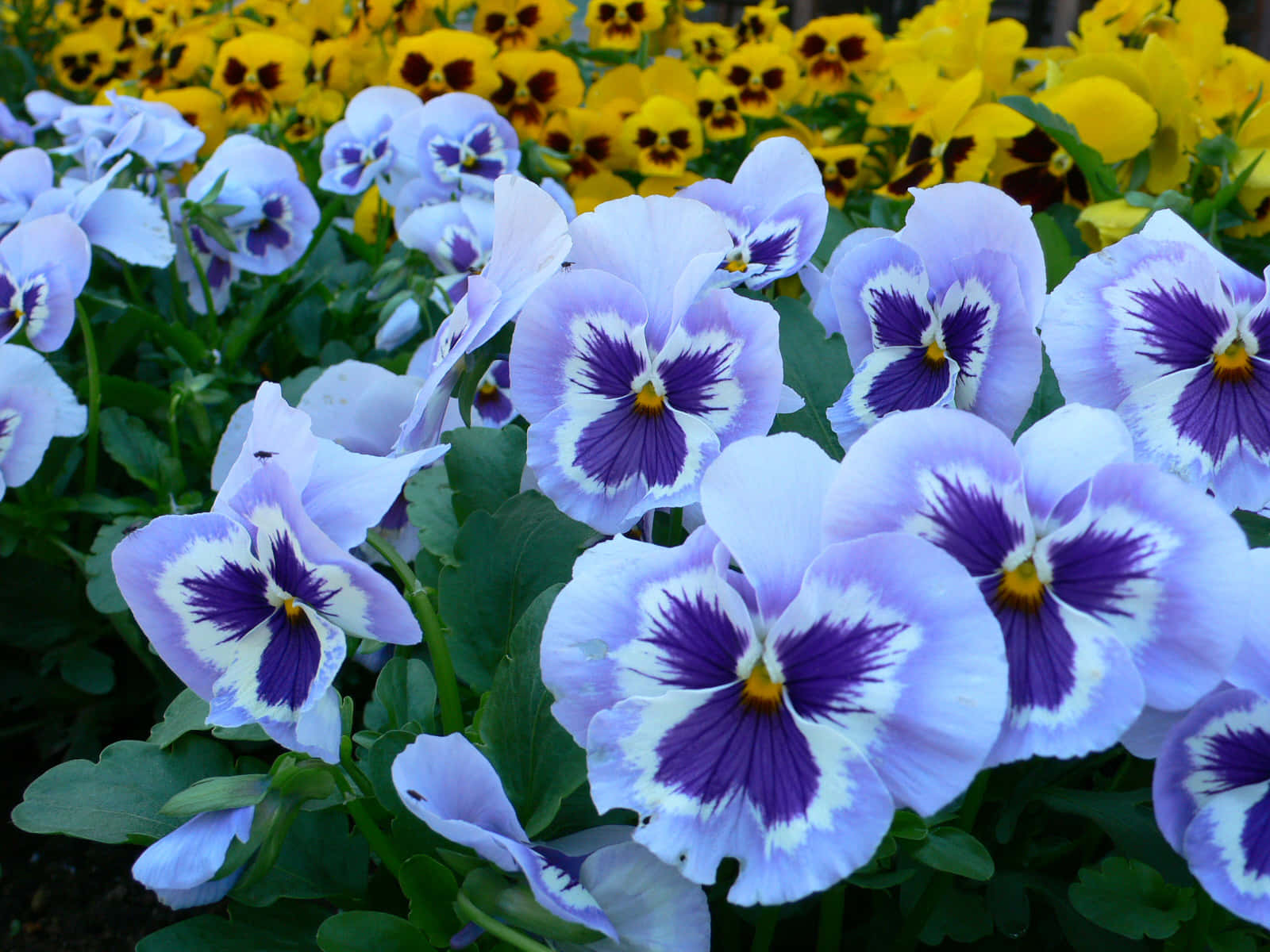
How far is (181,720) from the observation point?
0.70 m

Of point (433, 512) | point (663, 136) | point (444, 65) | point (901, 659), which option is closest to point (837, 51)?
point (663, 136)

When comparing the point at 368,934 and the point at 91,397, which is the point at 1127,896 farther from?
the point at 91,397

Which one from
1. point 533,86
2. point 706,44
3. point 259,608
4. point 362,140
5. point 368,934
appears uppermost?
point 259,608

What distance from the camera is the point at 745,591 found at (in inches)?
19.4

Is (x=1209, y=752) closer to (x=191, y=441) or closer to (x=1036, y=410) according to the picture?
(x=1036, y=410)

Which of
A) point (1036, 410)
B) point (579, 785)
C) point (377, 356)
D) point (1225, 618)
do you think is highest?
point (1225, 618)

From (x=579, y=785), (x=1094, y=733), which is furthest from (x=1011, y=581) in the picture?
(x=579, y=785)

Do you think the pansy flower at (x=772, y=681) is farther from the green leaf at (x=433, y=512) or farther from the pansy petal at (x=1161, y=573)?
the green leaf at (x=433, y=512)

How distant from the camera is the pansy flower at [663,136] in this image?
222 cm

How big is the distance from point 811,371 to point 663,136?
159 cm

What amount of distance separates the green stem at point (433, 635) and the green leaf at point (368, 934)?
100mm

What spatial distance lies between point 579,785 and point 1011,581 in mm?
265

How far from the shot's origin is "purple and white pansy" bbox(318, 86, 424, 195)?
1.62 m

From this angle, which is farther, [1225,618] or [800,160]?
[800,160]
